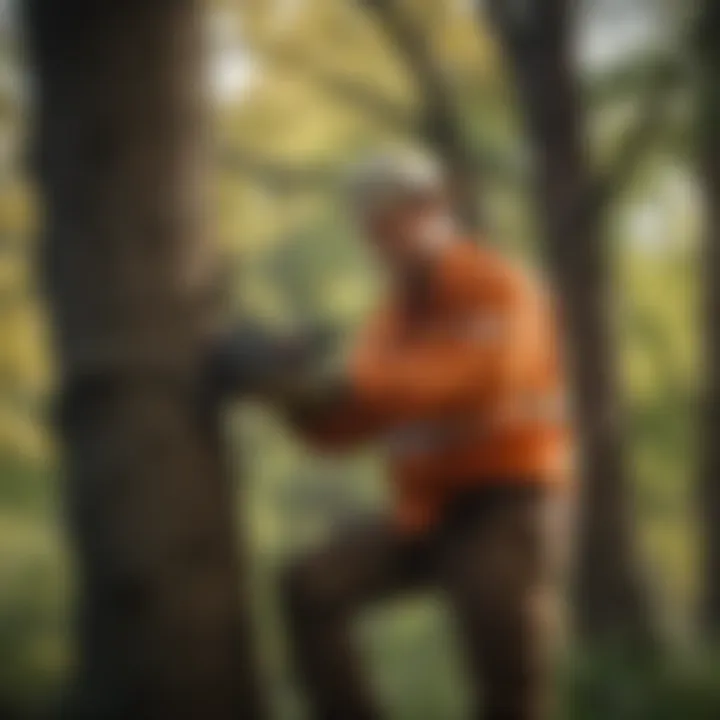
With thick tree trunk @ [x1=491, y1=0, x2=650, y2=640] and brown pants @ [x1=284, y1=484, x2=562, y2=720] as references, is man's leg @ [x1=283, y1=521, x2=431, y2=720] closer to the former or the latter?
brown pants @ [x1=284, y1=484, x2=562, y2=720]

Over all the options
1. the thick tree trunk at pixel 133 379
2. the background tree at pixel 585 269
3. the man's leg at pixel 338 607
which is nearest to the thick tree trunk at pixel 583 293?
the background tree at pixel 585 269

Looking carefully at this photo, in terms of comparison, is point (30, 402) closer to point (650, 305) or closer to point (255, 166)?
point (255, 166)

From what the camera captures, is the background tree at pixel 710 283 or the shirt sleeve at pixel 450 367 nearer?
the shirt sleeve at pixel 450 367

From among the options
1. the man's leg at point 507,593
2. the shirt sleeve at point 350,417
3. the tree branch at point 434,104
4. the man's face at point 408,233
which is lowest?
the man's leg at point 507,593

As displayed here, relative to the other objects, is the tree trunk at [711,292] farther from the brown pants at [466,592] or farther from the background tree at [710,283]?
the brown pants at [466,592]

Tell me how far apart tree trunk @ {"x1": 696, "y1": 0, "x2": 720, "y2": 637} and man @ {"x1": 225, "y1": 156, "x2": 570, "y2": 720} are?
0.45ft

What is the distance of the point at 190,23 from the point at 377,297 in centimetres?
24

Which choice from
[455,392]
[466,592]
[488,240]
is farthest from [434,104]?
[466,592]

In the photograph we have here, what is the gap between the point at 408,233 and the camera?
100 cm

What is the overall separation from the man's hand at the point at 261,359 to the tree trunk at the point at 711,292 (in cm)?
30

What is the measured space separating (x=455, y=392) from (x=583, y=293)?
14cm

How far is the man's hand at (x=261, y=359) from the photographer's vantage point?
1003mm

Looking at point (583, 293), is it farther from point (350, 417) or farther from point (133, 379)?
point (133, 379)

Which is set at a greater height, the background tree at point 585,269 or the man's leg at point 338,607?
the background tree at point 585,269
